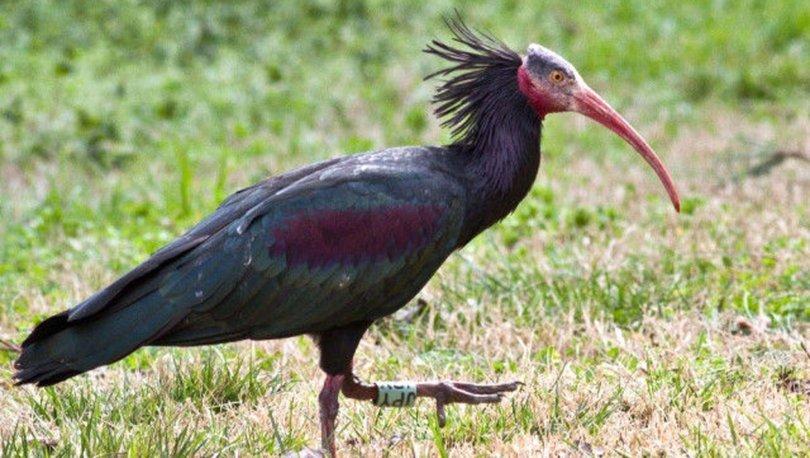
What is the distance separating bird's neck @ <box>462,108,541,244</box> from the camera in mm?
5652

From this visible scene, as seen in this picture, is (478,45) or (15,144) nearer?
(478,45)

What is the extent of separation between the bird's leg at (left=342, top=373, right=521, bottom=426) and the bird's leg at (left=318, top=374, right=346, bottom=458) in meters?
0.12

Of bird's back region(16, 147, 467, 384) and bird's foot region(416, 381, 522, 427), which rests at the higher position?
bird's back region(16, 147, 467, 384)

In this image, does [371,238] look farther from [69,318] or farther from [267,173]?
[267,173]

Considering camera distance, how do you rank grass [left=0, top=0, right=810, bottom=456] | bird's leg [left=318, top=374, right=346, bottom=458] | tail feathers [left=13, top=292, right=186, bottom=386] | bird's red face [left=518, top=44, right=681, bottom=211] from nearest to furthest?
tail feathers [left=13, top=292, right=186, bottom=386], bird's leg [left=318, top=374, right=346, bottom=458], grass [left=0, top=0, right=810, bottom=456], bird's red face [left=518, top=44, right=681, bottom=211]

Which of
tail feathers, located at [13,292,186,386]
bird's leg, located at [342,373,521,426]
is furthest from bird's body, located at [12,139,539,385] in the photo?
bird's leg, located at [342,373,521,426]

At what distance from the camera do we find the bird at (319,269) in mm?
5164

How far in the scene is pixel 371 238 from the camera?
539 cm

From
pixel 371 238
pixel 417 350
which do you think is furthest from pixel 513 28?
pixel 371 238

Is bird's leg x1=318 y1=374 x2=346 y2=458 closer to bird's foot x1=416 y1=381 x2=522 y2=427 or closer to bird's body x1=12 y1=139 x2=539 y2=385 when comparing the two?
bird's body x1=12 y1=139 x2=539 y2=385

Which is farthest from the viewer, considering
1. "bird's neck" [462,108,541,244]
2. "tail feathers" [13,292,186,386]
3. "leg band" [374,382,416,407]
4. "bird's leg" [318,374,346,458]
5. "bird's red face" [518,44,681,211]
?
"bird's red face" [518,44,681,211]

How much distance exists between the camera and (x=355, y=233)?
17.7 ft

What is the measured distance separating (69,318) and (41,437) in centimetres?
45

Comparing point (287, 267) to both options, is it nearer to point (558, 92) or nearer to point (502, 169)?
point (502, 169)
